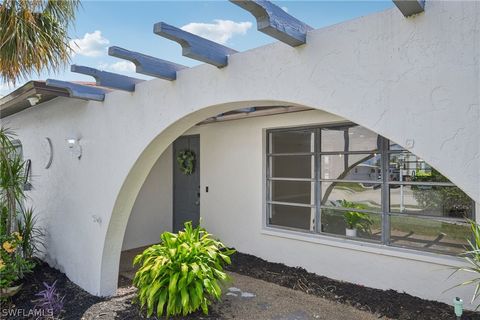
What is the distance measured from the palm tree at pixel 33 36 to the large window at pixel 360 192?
3796 millimetres

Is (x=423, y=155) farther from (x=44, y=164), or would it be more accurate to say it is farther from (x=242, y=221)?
(x=44, y=164)

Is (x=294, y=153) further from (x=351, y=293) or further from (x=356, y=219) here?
(x=351, y=293)

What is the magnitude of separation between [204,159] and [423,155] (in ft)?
18.3

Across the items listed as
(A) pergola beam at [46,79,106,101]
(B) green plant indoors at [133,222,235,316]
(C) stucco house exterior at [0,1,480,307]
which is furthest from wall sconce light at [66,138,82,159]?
(B) green plant indoors at [133,222,235,316]

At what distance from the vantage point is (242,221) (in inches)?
260

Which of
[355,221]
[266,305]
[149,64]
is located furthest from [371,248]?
[149,64]

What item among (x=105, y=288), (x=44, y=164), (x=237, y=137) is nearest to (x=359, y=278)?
(x=237, y=137)

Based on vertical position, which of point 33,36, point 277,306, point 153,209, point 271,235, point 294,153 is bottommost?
point 277,306

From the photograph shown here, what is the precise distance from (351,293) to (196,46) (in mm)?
3911

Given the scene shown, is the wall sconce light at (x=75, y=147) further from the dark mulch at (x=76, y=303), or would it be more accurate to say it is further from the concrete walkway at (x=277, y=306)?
the concrete walkway at (x=277, y=306)

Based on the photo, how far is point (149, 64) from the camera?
3.67 metres

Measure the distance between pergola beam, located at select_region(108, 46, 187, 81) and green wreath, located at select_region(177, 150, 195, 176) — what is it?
3.92 m

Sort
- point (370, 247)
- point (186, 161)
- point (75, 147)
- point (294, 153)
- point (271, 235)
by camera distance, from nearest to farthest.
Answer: point (370, 247) < point (75, 147) < point (294, 153) < point (271, 235) < point (186, 161)

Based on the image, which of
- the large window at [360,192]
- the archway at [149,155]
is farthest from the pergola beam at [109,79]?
the large window at [360,192]
